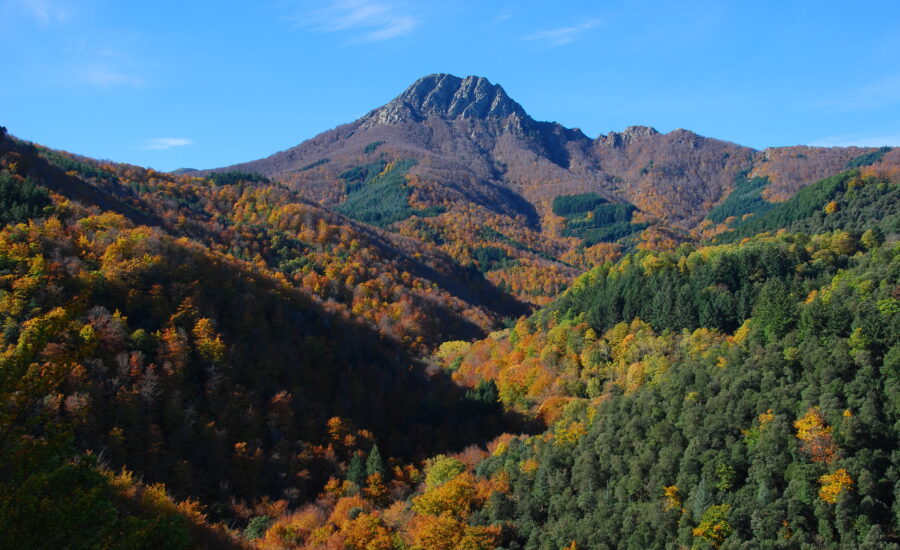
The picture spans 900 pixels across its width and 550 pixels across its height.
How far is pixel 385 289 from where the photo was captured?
171500 millimetres

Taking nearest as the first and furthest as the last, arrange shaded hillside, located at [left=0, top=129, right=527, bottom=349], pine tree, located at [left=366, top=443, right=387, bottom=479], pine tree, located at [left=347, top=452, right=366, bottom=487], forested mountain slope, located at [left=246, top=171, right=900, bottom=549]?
1. forested mountain slope, located at [left=246, top=171, right=900, bottom=549]
2. pine tree, located at [left=347, top=452, right=366, bottom=487]
3. pine tree, located at [left=366, top=443, right=387, bottom=479]
4. shaded hillside, located at [left=0, top=129, right=527, bottom=349]

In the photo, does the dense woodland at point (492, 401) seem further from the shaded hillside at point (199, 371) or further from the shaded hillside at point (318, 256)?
the shaded hillside at point (318, 256)

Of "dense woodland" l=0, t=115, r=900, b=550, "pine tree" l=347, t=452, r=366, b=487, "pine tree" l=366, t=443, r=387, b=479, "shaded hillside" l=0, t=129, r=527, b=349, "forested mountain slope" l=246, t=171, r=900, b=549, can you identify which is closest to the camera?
"forested mountain slope" l=246, t=171, r=900, b=549

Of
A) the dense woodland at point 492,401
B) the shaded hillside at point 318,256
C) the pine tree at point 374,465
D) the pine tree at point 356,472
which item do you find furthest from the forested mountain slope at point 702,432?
the shaded hillside at point 318,256

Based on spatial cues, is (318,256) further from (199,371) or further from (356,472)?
(356,472)

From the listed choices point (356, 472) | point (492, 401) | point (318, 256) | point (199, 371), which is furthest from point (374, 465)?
point (318, 256)

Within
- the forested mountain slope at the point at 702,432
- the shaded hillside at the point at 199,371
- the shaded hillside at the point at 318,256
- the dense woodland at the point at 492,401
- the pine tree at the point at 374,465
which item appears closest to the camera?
the forested mountain slope at the point at 702,432

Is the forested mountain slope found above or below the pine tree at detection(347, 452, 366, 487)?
above

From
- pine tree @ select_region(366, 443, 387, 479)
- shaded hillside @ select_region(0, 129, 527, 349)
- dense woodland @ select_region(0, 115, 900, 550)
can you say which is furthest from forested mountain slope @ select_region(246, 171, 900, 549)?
shaded hillside @ select_region(0, 129, 527, 349)

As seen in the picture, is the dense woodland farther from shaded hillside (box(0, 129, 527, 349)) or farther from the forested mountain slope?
shaded hillside (box(0, 129, 527, 349))

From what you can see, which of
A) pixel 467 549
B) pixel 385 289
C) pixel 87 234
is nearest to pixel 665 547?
pixel 467 549

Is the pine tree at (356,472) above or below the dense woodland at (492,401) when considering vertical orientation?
below

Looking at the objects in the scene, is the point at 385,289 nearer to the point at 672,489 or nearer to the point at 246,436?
the point at 246,436

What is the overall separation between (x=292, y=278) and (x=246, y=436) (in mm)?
79144
